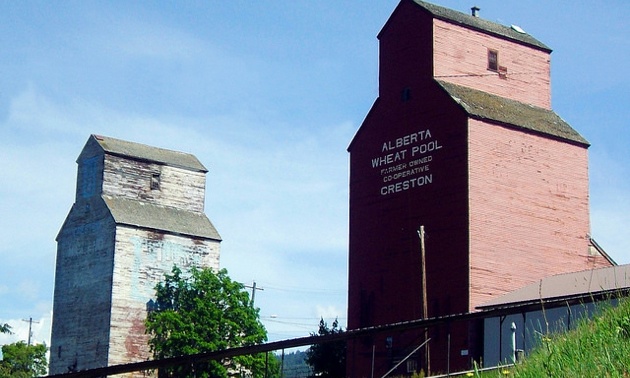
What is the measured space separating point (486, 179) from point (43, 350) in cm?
4932

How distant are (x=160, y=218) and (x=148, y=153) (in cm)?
444

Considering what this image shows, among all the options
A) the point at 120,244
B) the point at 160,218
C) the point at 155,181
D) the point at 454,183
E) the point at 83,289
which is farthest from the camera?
the point at 155,181

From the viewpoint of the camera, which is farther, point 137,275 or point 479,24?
point 137,275

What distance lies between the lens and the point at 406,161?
3897cm

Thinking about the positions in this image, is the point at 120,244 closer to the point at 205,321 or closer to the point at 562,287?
the point at 205,321

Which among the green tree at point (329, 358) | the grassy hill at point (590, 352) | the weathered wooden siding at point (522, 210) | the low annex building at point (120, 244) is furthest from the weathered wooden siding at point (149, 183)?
the grassy hill at point (590, 352)

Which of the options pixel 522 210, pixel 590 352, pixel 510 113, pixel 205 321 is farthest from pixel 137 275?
pixel 590 352

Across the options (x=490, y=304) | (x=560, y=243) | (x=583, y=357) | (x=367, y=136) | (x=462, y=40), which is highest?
(x=462, y=40)

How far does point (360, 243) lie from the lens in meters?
40.2

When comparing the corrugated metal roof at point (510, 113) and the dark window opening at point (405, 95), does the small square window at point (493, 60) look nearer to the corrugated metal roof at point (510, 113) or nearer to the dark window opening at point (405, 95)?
the corrugated metal roof at point (510, 113)

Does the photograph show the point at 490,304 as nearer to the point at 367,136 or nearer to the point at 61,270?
the point at 367,136

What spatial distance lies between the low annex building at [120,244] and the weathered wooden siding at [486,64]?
2532 centimetres

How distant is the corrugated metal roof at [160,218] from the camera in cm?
5884

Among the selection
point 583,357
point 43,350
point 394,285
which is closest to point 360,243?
point 394,285
